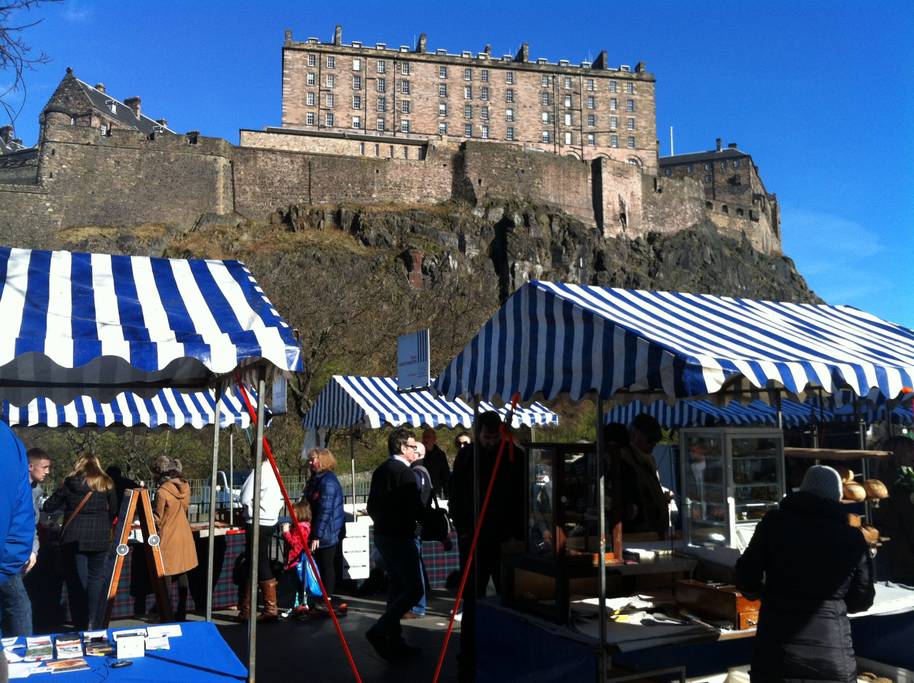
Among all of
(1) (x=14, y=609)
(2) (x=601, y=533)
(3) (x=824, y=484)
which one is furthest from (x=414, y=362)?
(3) (x=824, y=484)

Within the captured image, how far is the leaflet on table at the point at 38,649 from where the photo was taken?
2983 millimetres

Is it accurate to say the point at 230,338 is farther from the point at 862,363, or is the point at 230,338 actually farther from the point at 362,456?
the point at 362,456

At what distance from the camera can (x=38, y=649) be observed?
3.09 meters

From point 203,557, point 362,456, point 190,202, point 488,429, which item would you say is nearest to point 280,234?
point 190,202

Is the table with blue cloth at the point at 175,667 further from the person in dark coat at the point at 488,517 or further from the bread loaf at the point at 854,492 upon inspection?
the bread loaf at the point at 854,492

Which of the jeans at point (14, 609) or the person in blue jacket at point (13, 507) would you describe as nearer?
the person in blue jacket at point (13, 507)

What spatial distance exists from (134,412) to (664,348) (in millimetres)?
7050

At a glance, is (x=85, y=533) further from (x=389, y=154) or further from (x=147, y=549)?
(x=389, y=154)

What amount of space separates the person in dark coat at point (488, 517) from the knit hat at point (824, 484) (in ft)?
6.03

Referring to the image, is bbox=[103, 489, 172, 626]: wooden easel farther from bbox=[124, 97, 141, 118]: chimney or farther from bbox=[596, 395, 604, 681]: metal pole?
bbox=[124, 97, 141, 118]: chimney

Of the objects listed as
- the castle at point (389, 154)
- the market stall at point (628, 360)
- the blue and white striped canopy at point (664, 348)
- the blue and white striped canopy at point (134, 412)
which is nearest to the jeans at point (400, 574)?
the market stall at point (628, 360)

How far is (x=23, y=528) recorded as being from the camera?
235cm

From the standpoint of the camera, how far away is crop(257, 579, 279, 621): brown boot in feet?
21.0

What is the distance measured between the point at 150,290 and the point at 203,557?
412 centimetres
